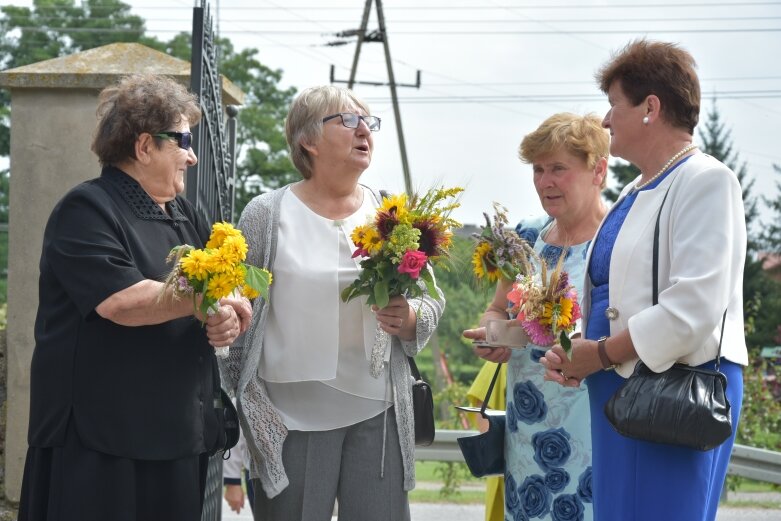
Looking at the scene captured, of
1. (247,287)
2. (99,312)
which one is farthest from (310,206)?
(99,312)

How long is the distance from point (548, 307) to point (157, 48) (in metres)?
44.6

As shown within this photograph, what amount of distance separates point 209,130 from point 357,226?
3.62 ft

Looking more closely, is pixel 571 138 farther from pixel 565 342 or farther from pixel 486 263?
pixel 565 342

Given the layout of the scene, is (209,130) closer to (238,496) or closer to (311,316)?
(311,316)

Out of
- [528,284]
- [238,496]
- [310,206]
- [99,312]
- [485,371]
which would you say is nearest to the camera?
[99,312]

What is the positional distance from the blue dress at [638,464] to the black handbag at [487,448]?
956 millimetres

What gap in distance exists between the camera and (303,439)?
13.1ft

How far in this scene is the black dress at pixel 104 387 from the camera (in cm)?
338

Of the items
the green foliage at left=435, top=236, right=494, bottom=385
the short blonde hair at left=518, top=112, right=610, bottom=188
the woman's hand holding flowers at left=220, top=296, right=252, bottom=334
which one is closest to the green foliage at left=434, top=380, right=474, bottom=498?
the short blonde hair at left=518, top=112, right=610, bottom=188

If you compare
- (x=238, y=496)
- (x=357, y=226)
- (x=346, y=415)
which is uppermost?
(x=357, y=226)

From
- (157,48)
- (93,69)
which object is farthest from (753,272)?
(93,69)

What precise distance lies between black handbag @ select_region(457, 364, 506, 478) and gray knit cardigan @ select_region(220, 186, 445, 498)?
385mm

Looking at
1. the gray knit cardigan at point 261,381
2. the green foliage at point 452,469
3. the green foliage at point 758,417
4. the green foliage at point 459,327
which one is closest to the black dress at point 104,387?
the gray knit cardigan at point 261,381

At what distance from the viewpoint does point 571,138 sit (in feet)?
14.5
